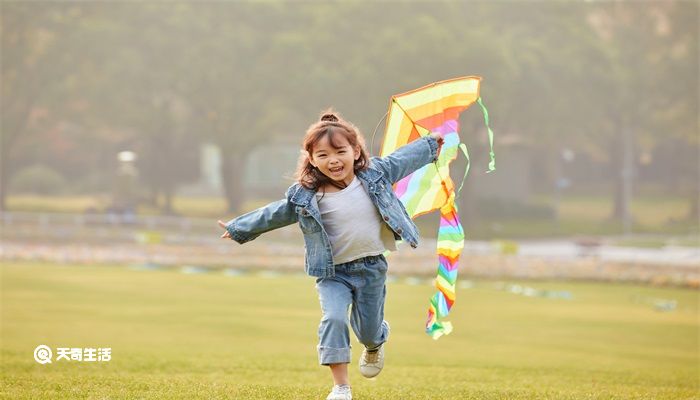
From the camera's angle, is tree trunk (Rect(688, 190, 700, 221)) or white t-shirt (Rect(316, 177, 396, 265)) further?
tree trunk (Rect(688, 190, 700, 221))

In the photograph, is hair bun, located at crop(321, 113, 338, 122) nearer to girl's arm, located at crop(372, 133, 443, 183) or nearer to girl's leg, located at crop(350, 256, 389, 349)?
girl's arm, located at crop(372, 133, 443, 183)

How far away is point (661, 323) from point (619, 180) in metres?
37.2

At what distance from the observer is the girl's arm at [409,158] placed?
Answer: 668cm

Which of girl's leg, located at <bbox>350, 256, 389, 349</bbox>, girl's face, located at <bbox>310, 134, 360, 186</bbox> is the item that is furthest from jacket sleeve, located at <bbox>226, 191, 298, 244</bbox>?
girl's leg, located at <bbox>350, 256, 389, 349</bbox>

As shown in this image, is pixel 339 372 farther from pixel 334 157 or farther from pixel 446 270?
pixel 446 270

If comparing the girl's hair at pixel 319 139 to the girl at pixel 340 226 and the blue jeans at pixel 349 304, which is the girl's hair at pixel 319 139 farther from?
the blue jeans at pixel 349 304

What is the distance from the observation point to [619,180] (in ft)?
173

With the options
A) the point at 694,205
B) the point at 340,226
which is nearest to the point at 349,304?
the point at 340,226

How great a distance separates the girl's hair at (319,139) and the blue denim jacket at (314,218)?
0.18 feet

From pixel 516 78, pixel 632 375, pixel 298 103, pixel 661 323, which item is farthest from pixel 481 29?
pixel 632 375

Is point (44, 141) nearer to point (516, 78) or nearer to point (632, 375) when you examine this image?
point (516, 78)

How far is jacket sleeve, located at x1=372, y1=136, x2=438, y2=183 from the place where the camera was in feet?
21.9

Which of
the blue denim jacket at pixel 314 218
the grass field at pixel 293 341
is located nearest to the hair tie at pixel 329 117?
the blue denim jacket at pixel 314 218

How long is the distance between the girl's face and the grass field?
1.29 metres
